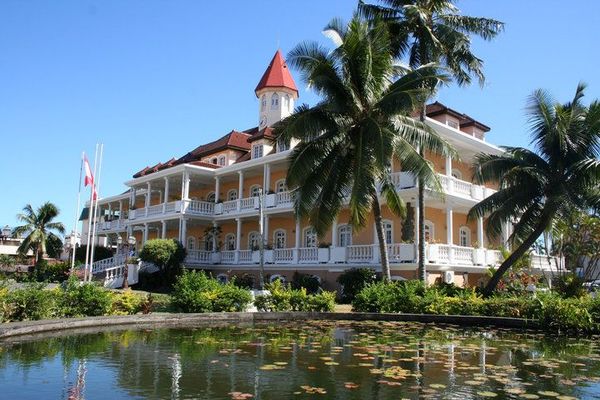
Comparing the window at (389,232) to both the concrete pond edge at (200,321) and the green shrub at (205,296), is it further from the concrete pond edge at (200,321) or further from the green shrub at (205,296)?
the green shrub at (205,296)

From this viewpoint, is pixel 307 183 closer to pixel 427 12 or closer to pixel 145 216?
pixel 427 12

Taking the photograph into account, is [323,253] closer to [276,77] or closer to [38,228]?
[276,77]

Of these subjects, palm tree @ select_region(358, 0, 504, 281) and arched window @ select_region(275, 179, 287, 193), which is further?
arched window @ select_region(275, 179, 287, 193)

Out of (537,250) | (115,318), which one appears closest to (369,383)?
(115,318)

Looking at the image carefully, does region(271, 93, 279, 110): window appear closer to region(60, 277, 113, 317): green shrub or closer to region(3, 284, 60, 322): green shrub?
Result: region(60, 277, 113, 317): green shrub

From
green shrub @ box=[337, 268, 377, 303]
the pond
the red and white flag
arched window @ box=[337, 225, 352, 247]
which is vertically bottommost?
the pond

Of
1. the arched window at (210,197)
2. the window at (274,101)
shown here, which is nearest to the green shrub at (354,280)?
the arched window at (210,197)

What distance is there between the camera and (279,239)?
3219 centimetres

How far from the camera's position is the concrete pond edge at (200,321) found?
10.5 m

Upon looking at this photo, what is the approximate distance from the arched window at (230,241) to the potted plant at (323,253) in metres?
10.1

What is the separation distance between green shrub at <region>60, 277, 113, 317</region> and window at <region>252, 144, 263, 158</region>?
20.4 m

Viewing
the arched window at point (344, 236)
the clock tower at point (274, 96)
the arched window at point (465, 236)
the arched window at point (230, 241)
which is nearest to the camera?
the arched window at point (344, 236)

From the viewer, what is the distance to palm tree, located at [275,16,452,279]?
16828 millimetres

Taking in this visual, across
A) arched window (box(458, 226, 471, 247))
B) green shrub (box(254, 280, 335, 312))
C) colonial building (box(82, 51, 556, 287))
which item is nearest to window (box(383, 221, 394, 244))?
colonial building (box(82, 51, 556, 287))
